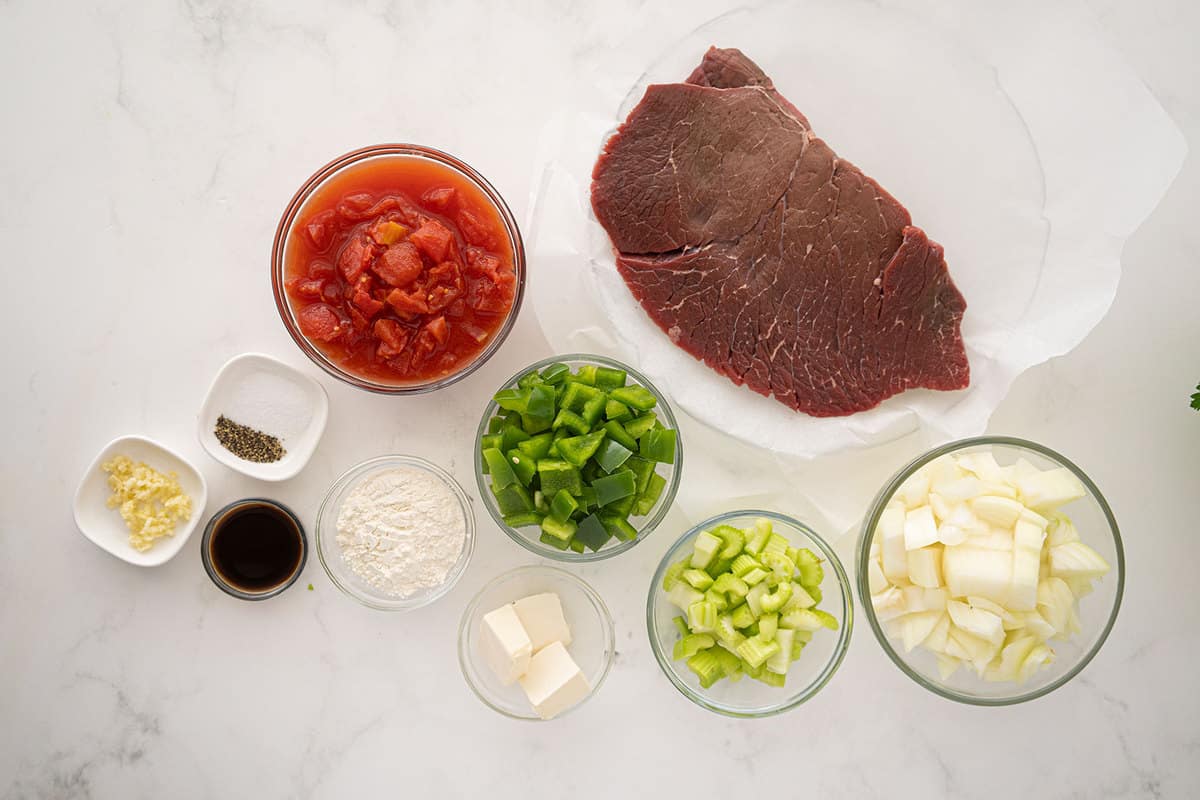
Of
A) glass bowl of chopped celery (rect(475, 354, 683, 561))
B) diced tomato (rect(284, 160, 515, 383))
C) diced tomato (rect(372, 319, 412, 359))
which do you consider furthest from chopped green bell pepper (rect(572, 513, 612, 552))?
diced tomato (rect(372, 319, 412, 359))

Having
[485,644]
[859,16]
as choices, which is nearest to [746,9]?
[859,16]

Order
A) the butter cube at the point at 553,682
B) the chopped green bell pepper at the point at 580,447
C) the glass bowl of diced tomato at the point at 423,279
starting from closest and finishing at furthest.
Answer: the chopped green bell pepper at the point at 580,447
the glass bowl of diced tomato at the point at 423,279
the butter cube at the point at 553,682

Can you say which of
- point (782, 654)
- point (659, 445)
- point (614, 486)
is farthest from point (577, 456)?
point (782, 654)

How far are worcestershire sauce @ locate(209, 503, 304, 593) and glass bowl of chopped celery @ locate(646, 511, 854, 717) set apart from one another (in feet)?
3.95

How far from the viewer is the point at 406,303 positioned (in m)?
2.26

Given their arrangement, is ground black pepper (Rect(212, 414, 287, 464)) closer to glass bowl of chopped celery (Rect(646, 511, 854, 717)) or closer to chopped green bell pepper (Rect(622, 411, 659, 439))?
chopped green bell pepper (Rect(622, 411, 659, 439))

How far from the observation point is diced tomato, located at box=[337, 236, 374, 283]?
2264 millimetres

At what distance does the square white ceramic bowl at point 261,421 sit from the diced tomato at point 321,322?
0.80ft

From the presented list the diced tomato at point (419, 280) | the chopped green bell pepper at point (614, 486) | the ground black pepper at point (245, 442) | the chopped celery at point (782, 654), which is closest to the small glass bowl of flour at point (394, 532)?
the ground black pepper at point (245, 442)

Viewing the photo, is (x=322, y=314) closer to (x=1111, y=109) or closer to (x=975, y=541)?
(x=975, y=541)

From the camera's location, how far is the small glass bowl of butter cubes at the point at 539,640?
8.13 feet

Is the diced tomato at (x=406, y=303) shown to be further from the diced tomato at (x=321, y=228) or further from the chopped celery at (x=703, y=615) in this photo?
the chopped celery at (x=703, y=615)

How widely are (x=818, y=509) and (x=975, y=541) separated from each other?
21.2 inches

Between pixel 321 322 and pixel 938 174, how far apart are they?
6.60 ft
